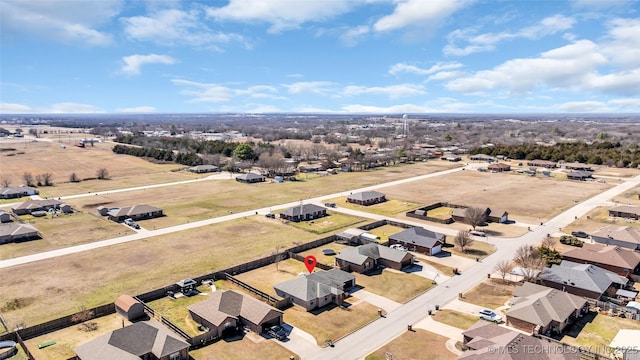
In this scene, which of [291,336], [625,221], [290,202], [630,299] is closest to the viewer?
[291,336]

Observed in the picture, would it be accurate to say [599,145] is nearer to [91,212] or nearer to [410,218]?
[410,218]

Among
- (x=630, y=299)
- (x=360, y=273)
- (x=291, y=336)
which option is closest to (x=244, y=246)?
(x=360, y=273)

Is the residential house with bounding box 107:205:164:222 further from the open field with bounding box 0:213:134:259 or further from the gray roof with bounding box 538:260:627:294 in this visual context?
the gray roof with bounding box 538:260:627:294

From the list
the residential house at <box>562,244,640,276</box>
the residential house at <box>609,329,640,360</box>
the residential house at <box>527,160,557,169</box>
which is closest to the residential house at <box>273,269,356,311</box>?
the residential house at <box>609,329,640,360</box>

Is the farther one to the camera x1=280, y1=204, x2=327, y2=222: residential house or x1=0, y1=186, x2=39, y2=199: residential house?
x1=0, y1=186, x2=39, y2=199: residential house

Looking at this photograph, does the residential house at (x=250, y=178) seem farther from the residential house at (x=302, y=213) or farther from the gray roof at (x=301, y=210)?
the residential house at (x=302, y=213)

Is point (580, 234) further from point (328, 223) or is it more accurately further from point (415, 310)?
point (328, 223)

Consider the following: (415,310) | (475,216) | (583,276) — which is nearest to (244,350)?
(415,310)

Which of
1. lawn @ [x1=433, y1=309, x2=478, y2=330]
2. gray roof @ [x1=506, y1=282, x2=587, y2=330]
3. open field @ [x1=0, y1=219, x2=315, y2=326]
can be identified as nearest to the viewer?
gray roof @ [x1=506, y1=282, x2=587, y2=330]
